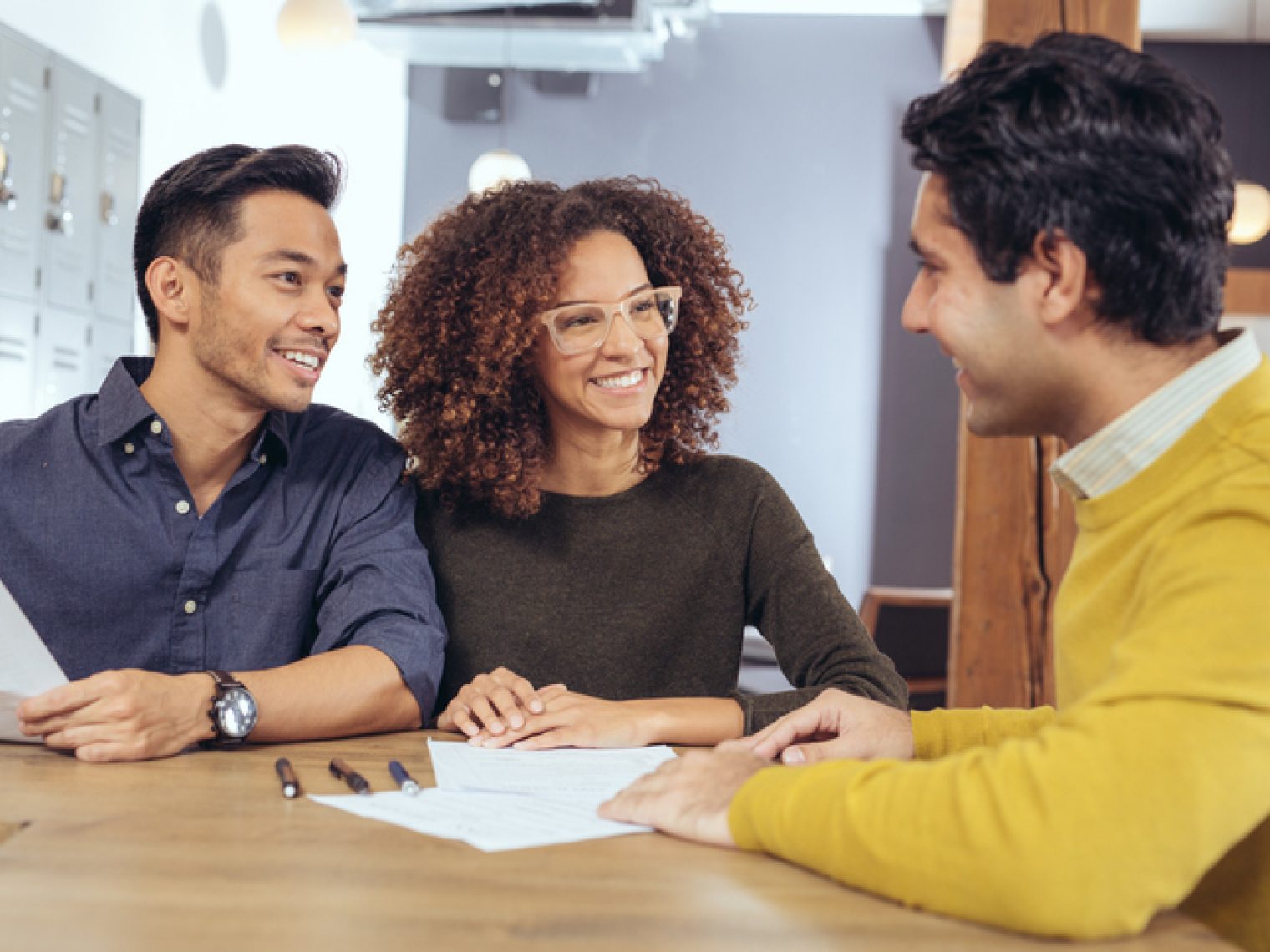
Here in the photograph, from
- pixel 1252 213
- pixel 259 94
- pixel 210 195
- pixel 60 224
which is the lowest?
pixel 210 195

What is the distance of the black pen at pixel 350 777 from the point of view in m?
1.20

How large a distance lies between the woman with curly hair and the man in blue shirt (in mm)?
117

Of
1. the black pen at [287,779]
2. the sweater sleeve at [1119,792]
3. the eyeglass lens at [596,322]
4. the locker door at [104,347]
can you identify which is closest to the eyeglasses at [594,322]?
the eyeglass lens at [596,322]

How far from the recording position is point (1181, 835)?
2.81 feet

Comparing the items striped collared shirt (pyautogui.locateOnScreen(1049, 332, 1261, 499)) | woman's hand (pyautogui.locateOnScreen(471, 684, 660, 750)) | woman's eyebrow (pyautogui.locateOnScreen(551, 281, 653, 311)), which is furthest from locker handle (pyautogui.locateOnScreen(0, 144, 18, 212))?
striped collared shirt (pyautogui.locateOnScreen(1049, 332, 1261, 499))

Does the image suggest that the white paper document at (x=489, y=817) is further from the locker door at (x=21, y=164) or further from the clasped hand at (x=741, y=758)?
the locker door at (x=21, y=164)

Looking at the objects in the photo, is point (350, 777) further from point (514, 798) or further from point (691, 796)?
point (691, 796)

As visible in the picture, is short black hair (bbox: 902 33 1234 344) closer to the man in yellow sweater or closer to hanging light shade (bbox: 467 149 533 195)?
the man in yellow sweater

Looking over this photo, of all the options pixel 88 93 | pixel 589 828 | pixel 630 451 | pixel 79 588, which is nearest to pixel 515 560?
pixel 630 451

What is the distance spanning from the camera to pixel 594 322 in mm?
1991

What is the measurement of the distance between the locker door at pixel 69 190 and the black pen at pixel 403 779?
12.2ft

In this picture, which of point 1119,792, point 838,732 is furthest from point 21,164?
point 1119,792

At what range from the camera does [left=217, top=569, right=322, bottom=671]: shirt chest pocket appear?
1804 millimetres

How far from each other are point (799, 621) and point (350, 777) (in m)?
0.81
